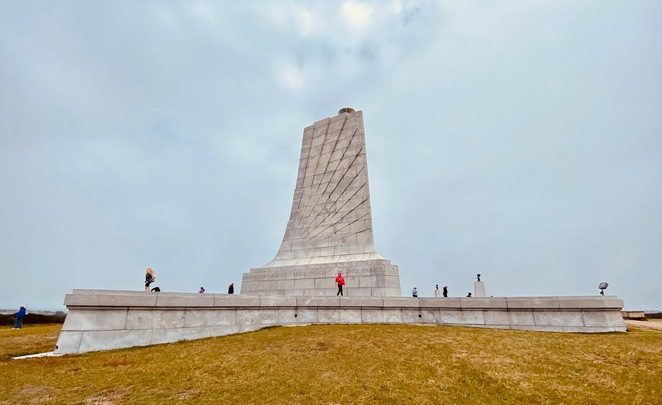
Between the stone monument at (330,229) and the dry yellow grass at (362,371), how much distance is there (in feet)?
23.3

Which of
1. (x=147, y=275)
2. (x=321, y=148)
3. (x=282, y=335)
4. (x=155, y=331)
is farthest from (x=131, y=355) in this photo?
(x=321, y=148)

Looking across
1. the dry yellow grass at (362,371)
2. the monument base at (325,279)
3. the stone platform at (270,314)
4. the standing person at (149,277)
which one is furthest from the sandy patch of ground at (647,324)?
the standing person at (149,277)

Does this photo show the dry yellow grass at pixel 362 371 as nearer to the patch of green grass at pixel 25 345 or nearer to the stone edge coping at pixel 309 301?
the stone edge coping at pixel 309 301

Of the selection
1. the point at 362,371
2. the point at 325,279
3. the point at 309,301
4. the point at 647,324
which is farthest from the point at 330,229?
the point at 647,324

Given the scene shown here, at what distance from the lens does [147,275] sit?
42.8ft

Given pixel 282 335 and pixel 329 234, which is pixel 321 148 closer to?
pixel 329 234

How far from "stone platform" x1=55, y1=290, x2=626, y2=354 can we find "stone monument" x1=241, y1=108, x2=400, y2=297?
3.86 meters

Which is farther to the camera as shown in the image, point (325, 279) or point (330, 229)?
point (330, 229)

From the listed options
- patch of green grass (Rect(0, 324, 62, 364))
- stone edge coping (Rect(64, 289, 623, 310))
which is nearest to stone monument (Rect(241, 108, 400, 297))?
stone edge coping (Rect(64, 289, 623, 310))

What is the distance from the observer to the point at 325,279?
16484mm

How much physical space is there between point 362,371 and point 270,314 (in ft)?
17.1

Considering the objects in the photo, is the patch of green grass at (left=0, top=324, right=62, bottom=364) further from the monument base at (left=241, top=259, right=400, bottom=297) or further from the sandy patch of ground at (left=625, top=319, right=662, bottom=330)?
the sandy patch of ground at (left=625, top=319, right=662, bottom=330)

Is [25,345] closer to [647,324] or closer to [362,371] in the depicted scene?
[362,371]

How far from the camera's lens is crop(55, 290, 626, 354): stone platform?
843 centimetres
